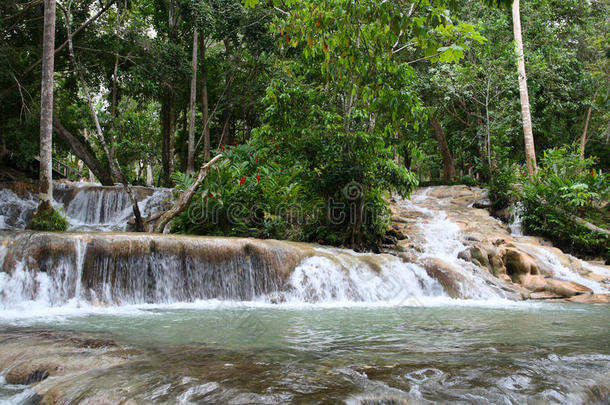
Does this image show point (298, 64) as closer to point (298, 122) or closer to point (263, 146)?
point (298, 122)

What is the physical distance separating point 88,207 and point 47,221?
4221 mm

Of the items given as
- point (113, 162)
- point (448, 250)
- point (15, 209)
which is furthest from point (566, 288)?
point (15, 209)

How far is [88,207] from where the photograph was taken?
516 inches

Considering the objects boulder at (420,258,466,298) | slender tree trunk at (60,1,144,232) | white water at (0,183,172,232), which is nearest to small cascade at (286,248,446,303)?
boulder at (420,258,466,298)

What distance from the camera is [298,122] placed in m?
9.36

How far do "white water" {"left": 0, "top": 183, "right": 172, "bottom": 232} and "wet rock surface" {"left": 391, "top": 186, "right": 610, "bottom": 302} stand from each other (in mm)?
7934

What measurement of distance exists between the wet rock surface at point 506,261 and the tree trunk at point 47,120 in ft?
26.5

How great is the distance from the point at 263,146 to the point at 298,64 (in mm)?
2676

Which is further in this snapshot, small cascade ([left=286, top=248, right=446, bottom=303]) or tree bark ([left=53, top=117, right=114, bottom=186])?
tree bark ([left=53, top=117, right=114, bottom=186])

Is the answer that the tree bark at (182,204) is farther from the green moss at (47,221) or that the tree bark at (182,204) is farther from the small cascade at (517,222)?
the small cascade at (517,222)

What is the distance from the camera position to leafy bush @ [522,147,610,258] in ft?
36.7

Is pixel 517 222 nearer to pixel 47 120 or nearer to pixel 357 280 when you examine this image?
pixel 357 280

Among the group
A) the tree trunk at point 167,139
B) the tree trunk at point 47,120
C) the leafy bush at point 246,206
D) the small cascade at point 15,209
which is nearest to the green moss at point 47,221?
the tree trunk at point 47,120

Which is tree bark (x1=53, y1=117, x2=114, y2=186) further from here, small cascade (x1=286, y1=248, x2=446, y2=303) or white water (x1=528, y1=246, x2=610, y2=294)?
white water (x1=528, y1=246, x2=610, y2=294)
